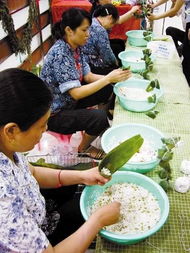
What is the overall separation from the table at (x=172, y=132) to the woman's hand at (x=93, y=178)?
10.0 inches

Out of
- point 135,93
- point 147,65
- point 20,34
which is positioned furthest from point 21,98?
point 20,34

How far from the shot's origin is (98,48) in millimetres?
3066

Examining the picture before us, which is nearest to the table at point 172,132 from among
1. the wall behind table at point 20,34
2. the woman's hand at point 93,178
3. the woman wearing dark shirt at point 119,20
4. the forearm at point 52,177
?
the woman's hand at point 93,178

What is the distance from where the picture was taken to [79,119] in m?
2.24

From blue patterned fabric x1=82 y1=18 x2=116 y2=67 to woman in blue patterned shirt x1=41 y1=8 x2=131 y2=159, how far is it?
2.36 feet

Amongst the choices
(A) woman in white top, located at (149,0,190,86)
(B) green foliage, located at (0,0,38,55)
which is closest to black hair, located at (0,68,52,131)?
(A) woman in white top, located at (149,0,190,86)

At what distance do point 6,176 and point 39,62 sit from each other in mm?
3899

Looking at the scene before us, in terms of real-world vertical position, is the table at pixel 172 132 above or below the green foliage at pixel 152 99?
below

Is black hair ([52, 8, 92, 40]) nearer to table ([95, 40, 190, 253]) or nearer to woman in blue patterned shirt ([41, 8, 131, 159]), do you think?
woman in blue patterned shirt ([41, 8, 131, 159])

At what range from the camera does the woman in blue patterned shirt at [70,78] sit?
2031 millimetres

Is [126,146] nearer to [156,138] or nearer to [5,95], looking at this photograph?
[156,138]

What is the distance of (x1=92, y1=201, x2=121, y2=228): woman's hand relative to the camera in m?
0.99

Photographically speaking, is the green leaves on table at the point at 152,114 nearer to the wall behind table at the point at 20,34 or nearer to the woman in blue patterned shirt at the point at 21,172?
the woman in blue patterned shirt at the point at 21,172

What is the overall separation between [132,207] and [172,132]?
0.71 metres
